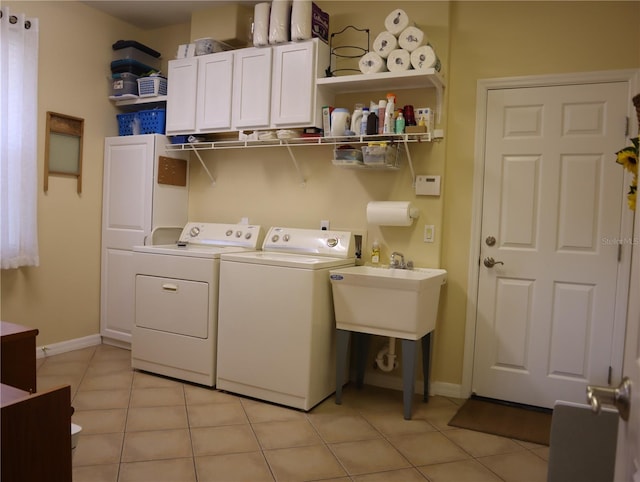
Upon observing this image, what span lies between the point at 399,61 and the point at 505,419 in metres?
2.20

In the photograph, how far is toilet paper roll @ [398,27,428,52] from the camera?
2.84 meters

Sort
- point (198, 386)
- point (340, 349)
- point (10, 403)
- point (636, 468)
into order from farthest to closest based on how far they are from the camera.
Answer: point (198, 386), point (340, 349), point (10, 403), point (636, 468)

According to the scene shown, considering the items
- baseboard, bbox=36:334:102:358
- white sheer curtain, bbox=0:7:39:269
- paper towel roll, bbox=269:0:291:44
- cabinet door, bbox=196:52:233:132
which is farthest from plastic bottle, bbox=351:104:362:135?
baseboard, bbox=36:334:102:358

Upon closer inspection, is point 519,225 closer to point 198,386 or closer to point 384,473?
point 384,473

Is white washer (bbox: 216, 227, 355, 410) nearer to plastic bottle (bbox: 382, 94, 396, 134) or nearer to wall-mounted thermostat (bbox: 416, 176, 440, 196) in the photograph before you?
wall-mounted thermostat (bbox: 416, 176, 440, 196)

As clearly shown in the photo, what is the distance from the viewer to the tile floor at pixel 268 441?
2129 millimetres

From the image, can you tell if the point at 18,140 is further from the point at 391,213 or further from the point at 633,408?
the point at 633,408

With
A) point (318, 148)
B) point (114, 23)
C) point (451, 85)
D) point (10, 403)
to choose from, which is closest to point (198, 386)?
point (318, 148)

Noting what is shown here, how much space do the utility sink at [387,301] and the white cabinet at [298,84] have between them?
1.07 metres

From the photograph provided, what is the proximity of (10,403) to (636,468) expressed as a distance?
117 cm

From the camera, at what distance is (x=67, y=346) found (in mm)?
3738

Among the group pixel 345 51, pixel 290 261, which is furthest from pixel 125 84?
pixel 290 261

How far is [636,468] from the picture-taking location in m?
0.66

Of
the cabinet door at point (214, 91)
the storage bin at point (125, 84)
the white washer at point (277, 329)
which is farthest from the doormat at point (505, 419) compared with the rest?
the storage bin at point (125, 84)
